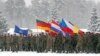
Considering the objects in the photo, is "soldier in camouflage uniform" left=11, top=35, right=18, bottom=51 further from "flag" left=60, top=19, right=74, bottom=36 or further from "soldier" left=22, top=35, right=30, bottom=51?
"flag" left=60, top=19, right=74, bottom=36

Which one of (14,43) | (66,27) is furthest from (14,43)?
(66,27)

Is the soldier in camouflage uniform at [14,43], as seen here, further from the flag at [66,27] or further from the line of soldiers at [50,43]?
the flag at [66,27]

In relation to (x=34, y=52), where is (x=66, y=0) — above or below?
above

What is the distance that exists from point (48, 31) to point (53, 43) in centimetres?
224

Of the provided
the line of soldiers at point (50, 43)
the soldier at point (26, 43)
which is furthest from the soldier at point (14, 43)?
the soldier at point (26, 43)

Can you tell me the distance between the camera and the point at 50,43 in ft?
100

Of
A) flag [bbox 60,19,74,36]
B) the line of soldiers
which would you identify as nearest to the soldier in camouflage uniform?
the line of soldiers

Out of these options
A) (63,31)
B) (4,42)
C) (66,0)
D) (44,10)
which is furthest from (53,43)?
(66,0)

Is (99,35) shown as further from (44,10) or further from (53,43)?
→ (44,10)

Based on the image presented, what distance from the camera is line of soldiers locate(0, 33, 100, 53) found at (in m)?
29.3

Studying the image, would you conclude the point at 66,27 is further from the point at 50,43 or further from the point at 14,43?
the point at 14,43

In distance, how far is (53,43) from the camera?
30.5 m

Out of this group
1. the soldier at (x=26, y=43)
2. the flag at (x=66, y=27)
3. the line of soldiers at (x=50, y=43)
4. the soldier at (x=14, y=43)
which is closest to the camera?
the line of soldiers at (x=50, y=43)

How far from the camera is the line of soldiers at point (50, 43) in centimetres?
2934
